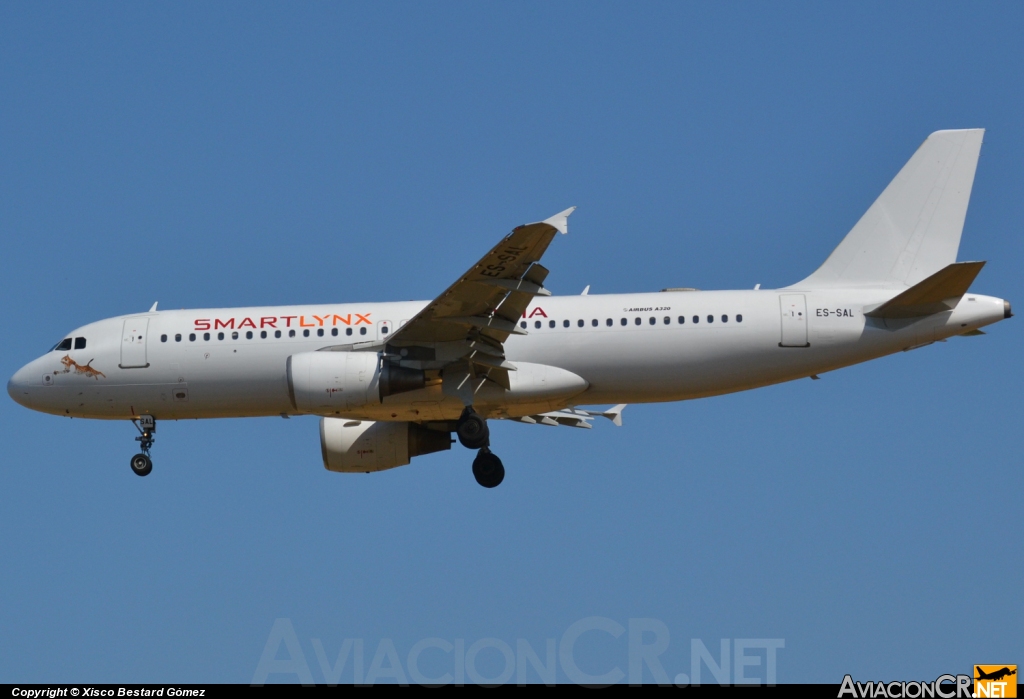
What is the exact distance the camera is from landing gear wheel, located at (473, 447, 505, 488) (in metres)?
29.7

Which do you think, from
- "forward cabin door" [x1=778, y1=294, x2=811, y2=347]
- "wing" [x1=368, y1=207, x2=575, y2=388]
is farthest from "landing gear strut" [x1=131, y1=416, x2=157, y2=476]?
"forward cabin door" [x1=778, y1=294, x2=811, y2=347]

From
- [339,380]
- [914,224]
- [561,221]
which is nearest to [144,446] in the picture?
[339,380]

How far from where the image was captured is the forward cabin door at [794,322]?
28.1 meters

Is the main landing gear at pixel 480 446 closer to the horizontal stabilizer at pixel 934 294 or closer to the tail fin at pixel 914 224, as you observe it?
the tail fin at pixel 914 224

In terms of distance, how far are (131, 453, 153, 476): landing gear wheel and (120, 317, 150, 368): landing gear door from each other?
77.6 inches

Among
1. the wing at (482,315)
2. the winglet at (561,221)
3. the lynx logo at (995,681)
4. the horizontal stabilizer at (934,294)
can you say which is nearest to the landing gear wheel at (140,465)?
the wing at (482,315)

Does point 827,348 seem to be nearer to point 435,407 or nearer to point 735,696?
point 435,407

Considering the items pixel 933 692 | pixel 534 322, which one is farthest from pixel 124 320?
pixel 933 692

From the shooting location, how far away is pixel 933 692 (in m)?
19.8

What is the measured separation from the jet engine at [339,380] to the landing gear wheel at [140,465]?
4601 millimetres

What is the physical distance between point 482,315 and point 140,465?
28.0 ft

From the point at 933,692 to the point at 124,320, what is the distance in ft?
62.1

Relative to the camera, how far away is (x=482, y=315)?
90.1ft

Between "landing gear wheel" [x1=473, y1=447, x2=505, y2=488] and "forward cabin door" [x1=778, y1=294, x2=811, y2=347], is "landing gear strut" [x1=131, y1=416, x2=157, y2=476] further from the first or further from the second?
"forward cabin door" [x1=778, y1=294, x2=811, y2=347]
